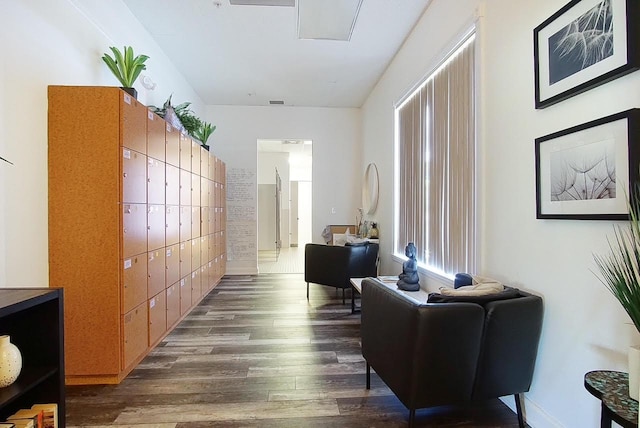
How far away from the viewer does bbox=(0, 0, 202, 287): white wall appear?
1.90 metres

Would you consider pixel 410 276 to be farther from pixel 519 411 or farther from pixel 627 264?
pixel 627 264

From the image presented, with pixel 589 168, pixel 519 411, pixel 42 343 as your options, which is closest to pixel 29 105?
pixel 42 343

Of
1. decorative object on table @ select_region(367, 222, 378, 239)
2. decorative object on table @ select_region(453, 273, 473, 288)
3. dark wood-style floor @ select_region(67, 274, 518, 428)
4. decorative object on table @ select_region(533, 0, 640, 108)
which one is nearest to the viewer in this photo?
decorative object on table @ select_region(533, 0, 640, 108)

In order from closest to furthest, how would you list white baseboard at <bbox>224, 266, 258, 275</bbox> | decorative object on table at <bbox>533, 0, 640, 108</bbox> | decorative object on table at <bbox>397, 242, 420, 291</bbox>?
decorative object on table at <bbox>533, 0, 640, 108</bbox>, decorative object on table at <bbox>397, 242, 420, 291</bbox>, white baseboard at <bbox>224, 266, 258, 275</bbox>

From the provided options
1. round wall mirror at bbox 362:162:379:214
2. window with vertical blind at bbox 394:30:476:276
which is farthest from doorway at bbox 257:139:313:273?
window with vertical blind at bbox 394:30:476:276

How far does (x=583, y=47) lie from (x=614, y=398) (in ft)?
4.61

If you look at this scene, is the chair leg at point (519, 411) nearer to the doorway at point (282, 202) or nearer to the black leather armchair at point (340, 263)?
the black leather armchair at point (340, 263)

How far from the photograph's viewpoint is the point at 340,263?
13.3ft

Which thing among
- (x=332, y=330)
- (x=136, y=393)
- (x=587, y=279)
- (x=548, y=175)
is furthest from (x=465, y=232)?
(x=136, y=393)

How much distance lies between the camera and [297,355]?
2697 mm

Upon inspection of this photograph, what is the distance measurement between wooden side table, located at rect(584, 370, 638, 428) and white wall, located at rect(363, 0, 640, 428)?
0.67 feet

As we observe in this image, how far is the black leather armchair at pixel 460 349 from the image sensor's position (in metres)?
1.55

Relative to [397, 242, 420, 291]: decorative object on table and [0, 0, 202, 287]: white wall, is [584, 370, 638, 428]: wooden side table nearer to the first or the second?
[397, 242, 420, 291]: decorative object on table

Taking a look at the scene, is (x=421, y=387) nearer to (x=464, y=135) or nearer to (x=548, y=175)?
Result: (x=548, y=175)
